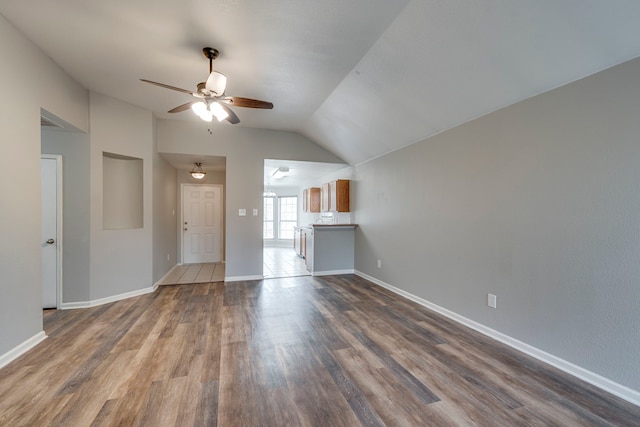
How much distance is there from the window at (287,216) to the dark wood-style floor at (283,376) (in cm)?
659

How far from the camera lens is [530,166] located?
7.70ft

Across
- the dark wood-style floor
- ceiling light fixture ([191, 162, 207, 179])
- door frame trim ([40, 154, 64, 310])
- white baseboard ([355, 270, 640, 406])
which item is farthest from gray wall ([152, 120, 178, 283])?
white baseboard ([355, 270, 640, 406])

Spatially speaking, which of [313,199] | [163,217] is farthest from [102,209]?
[313,199]

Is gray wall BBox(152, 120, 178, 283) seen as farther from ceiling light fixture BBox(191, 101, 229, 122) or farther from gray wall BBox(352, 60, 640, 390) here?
gray wall BBox(352, 60, 640, 390)

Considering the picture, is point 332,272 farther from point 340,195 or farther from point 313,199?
point 313,199

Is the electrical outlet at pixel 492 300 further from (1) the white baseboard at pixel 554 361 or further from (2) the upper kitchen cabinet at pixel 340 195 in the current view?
(2) the upper kitchen cabinet at pixel 340 195

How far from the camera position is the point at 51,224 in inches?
132

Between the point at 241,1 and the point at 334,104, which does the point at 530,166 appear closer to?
the point at 334,104

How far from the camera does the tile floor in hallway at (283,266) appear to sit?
214 inches

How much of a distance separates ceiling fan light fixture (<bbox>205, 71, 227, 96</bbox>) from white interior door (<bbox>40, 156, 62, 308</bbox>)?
2541mm

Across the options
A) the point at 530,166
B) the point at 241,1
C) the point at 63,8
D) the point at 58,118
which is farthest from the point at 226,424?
the point at 58,118

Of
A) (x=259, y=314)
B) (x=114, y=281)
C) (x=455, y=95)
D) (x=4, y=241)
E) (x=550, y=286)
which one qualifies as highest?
(x=455, y=95)

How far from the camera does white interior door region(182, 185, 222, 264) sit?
21.2 ft

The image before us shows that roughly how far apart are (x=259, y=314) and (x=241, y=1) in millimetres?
3135
